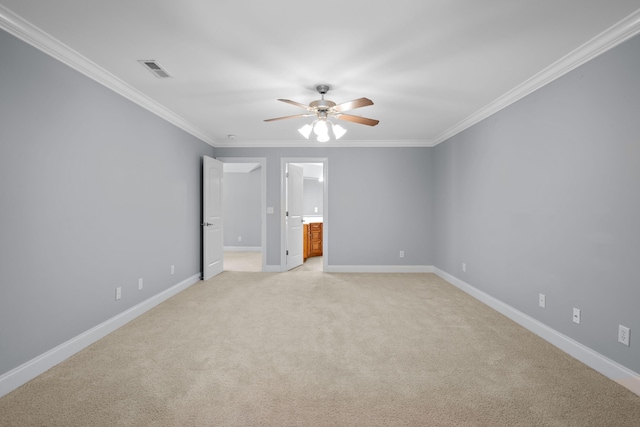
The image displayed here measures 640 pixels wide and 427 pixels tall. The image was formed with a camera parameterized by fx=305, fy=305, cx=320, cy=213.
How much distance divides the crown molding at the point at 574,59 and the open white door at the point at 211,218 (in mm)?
4066

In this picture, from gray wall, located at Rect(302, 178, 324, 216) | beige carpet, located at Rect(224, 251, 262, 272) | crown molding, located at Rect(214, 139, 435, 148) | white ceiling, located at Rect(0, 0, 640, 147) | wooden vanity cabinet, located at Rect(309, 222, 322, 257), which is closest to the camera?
white ceiling, located at Rect(0, 0, 640, 147)

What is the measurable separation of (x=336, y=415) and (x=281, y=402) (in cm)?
35

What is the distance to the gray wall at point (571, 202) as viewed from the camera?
2.08 meters

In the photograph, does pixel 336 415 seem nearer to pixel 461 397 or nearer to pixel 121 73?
pixel 461 397

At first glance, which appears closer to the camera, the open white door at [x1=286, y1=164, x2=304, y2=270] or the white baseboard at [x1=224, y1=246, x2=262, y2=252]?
the open white door at [x1=286, y1=164, x2=304, y2=270]

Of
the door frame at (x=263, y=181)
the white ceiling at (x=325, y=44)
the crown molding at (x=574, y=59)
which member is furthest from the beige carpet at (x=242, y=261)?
the crown molding at (x=574, y=59)

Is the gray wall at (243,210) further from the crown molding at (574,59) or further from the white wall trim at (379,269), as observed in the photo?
the crown molding at (574,59)

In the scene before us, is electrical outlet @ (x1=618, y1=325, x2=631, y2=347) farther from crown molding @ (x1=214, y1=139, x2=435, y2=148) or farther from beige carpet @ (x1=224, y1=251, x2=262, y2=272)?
beige carpet @ (x1=224, y1=251, x2=262, y2=272)

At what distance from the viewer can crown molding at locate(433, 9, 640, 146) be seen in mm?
2012

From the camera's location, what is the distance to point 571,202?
2.52m

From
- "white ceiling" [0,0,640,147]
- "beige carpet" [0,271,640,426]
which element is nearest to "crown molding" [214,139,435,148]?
"white ceiling" [0,0,640,147]

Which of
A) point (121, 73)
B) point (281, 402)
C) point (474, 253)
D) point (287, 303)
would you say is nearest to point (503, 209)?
point (474, 253)

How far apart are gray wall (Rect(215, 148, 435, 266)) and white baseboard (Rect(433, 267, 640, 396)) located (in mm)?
1879

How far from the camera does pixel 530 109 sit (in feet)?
9.86
